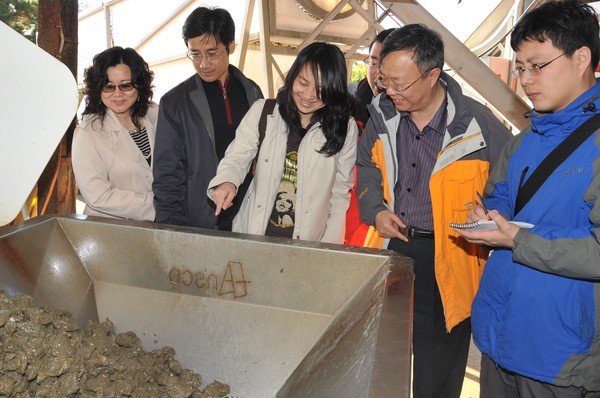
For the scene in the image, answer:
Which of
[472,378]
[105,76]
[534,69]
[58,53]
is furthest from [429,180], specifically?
[58,53]

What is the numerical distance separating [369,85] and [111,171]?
51.8 inches

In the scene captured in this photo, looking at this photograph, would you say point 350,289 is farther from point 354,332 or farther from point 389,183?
point 389,183

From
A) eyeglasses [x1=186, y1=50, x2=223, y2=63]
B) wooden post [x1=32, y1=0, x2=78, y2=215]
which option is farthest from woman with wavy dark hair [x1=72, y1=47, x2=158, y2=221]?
wooden post [x1=32, y1=0, x2=78, y2=215]

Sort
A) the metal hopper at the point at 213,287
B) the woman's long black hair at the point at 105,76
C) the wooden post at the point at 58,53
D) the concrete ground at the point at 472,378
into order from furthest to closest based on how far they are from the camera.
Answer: the wooden post at the point at 58,53 < the concrete ground at the point at 472,378 < the woman's long black hair at the point at 105,76 < the metal hopper at the point at 213,287

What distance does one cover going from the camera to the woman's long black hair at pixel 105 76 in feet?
8.12

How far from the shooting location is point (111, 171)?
8.00 feet

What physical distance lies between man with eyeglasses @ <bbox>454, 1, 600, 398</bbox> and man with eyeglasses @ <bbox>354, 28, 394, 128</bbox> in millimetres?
953

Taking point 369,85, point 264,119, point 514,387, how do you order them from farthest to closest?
point 369,85 → point 264,119 → point 514,387

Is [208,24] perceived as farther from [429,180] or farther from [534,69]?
[534,69]

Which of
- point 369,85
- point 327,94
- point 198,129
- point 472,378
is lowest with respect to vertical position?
point 472,378

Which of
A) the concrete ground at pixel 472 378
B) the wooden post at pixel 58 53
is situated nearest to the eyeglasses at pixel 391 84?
the concrete ground at pixel 472 378

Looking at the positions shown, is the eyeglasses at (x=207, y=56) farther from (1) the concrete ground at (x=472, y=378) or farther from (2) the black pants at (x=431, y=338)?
(1) the concrete ground at (x=472, y=378)

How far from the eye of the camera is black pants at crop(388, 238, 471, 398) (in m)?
2.14

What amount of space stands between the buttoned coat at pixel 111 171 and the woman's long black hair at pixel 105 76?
0.18 ft
